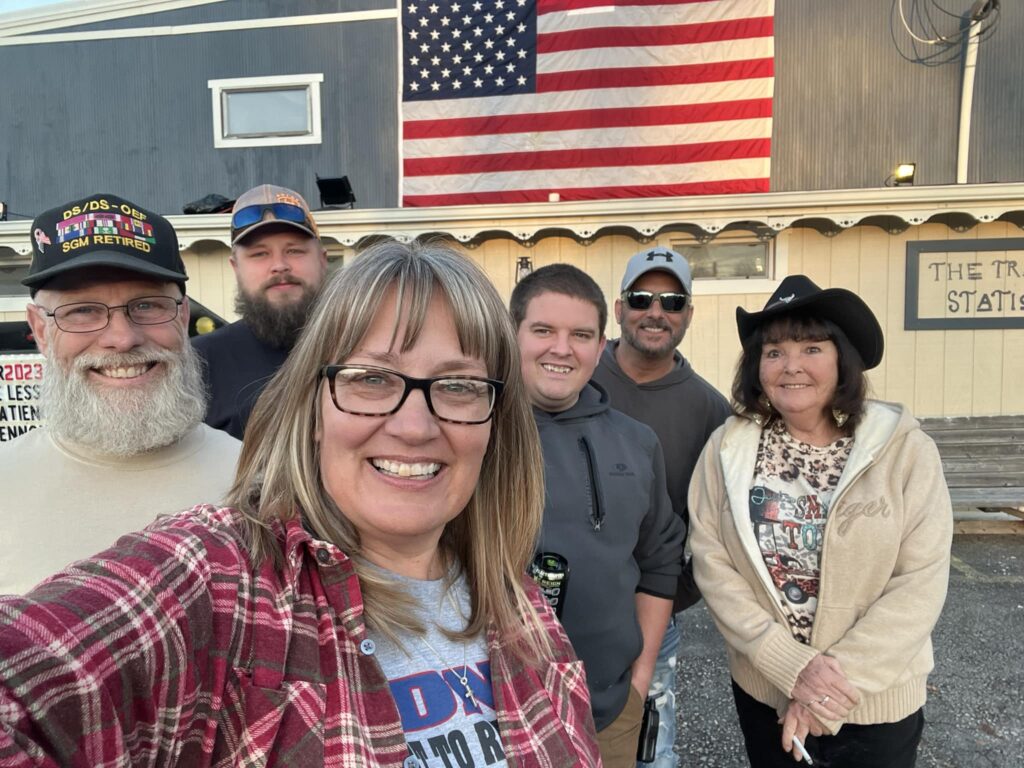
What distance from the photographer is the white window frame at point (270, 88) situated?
24.8ft

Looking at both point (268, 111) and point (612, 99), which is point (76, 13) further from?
point (612, 99)

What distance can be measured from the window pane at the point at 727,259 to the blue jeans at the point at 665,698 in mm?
5117

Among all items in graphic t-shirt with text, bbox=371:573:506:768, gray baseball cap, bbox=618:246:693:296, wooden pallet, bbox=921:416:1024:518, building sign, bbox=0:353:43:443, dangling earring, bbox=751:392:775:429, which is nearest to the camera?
graphic t-shirt with text, bbox=371:573:506:768

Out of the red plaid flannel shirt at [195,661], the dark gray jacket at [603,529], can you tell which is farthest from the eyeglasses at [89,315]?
the dark gray jacket at [603,529]

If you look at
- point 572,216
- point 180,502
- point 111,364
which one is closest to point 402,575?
point 180,502

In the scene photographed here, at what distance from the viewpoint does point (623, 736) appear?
1.92m

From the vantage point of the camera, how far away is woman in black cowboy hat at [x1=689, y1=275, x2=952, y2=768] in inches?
75.4

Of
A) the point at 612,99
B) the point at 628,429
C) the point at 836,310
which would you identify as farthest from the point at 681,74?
the point at 628,429

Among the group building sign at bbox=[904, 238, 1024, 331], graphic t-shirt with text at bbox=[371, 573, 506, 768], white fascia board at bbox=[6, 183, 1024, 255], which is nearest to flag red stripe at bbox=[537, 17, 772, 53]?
white fascia board at bbox=[6, 183, 1024, 255]

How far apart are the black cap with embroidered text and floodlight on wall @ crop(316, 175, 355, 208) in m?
5.40

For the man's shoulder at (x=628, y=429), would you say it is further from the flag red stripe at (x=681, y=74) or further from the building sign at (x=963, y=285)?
the building sign at (x=963, y=285)

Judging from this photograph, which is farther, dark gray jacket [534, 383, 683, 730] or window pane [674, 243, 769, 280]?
window pane [674, 243, 769, 280]

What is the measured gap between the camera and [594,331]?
81.0 inches

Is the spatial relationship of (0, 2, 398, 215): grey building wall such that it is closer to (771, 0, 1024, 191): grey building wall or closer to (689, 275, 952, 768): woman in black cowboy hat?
(771, 0, 1024, 191): grey building wall
